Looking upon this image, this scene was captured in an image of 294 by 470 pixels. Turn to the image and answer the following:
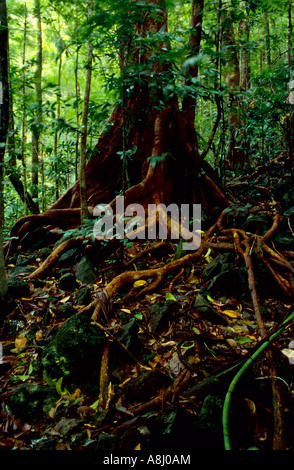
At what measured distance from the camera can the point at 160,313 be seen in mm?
2348

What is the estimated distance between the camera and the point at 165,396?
5.43 feet

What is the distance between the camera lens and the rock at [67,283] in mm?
2985

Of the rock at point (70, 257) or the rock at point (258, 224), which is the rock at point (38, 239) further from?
the rock at point (258, 224)

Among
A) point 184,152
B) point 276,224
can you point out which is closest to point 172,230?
point 276,224

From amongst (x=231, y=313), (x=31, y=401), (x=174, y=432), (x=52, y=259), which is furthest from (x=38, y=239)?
(x=174, y=432)

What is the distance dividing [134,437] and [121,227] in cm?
191

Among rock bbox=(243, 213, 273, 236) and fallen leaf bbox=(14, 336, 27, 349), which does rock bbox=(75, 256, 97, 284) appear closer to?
fallen leaf bbox=(14, 336, 27, 349)

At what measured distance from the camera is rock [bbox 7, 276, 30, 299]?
2.79 metres

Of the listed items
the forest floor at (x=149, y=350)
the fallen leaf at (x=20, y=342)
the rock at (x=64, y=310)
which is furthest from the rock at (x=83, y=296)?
the fallen leaf at (x=20, y=342)

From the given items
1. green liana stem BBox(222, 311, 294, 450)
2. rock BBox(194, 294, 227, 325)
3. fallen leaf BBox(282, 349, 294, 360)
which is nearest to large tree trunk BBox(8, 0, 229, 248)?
rock BBox(194, 294, 227, 325)

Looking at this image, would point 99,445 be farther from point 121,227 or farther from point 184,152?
→ point 184,152

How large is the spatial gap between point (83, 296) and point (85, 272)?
480 mm

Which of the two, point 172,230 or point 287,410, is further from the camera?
point 172,230

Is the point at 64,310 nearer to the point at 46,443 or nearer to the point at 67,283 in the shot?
the point at 67,283
